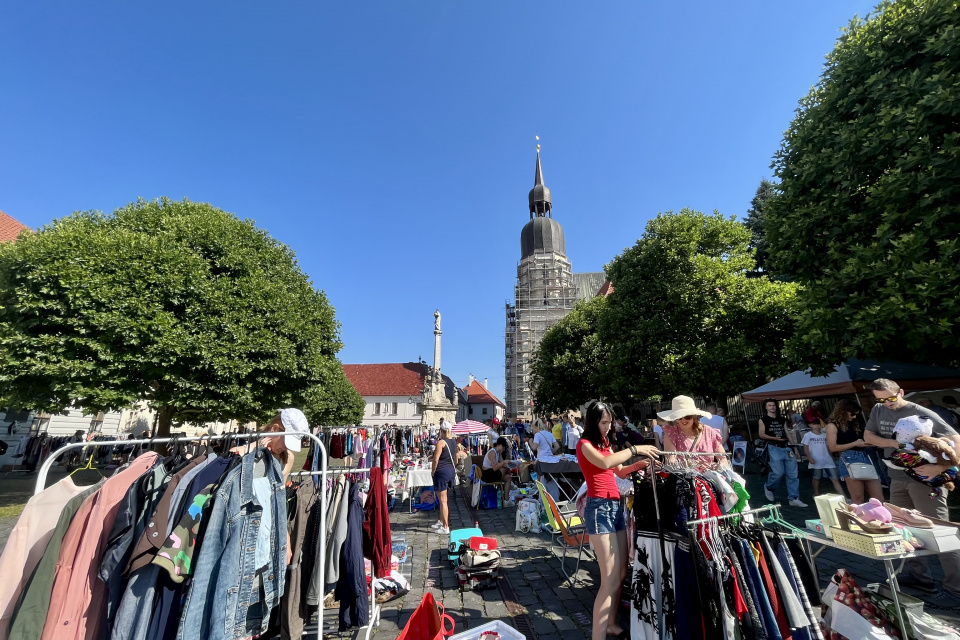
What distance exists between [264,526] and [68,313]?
37.2 ft

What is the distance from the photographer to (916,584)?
163 inches

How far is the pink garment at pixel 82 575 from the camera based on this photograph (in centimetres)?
233

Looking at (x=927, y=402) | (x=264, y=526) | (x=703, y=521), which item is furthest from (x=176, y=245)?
(x=927, y=402)

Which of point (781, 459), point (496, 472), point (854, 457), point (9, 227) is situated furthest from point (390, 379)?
point (854, 457)

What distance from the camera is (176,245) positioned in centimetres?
1170

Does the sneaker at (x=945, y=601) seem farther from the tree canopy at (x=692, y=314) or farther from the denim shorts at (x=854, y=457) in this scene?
the tree canopy at (x=692, y=314)

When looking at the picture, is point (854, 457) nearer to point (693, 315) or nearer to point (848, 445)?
point (848, 445)

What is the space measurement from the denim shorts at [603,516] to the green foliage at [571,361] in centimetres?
2333

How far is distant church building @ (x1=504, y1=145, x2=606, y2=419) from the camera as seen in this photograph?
49344 millimetres

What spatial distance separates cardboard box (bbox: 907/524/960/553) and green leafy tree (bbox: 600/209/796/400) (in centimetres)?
1395

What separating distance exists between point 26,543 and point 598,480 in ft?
12.6

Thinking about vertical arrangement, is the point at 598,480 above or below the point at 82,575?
above

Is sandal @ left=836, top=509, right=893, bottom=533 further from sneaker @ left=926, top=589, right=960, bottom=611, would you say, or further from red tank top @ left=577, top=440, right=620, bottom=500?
sneaker @ left=926, top=589, right=960, bottom=611

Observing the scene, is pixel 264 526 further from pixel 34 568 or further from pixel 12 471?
pixel 12 471
